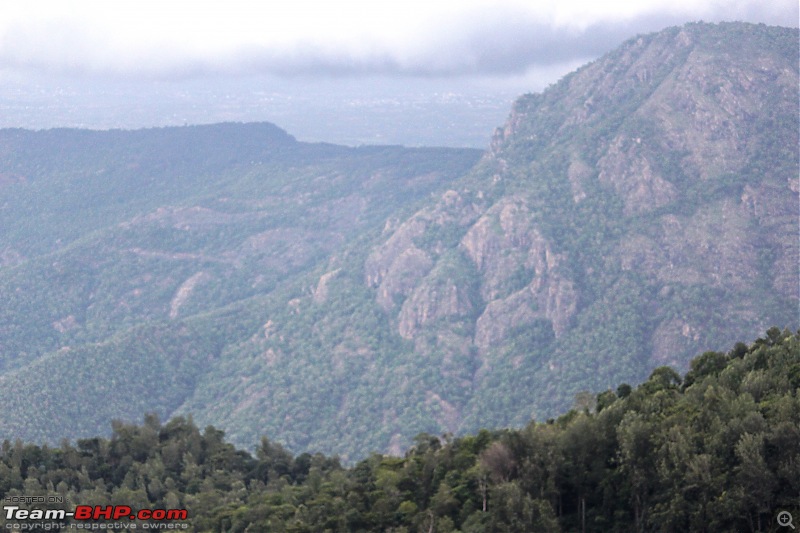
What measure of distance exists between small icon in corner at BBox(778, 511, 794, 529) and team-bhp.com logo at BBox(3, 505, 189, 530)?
162ft

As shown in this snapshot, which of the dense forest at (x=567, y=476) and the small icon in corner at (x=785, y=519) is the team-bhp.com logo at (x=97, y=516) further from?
the small icon in corner at (x=785, y=519)

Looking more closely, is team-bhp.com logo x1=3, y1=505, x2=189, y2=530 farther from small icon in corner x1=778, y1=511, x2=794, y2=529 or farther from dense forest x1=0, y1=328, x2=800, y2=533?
small icon in corner x1=778, y1=511, x2=794, y2=529

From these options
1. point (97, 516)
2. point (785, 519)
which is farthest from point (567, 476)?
point (97, 516)

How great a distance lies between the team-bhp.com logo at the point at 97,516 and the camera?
84.6 metres

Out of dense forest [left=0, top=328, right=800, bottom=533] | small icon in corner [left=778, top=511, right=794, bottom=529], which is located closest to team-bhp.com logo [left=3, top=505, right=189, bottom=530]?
dense forest [left=0, top=328, right=800, bottom=533]

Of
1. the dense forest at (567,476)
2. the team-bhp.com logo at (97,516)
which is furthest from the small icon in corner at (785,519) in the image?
the team-bhp.com logo at (97,516)

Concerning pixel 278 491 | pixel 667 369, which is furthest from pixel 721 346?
pixel 278 491

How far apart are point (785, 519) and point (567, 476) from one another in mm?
17443

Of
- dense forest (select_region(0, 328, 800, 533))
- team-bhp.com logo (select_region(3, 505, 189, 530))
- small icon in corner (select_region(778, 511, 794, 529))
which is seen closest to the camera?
small icon in corner (select_region(778, 511, 794, 529))

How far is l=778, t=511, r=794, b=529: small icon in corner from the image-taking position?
2299 inches

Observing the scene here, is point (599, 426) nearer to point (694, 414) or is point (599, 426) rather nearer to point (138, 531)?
point (694, 414)

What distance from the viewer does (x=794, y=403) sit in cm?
6662

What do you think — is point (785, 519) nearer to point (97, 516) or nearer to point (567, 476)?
point (567, 476)

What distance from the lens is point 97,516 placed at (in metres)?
86.6
